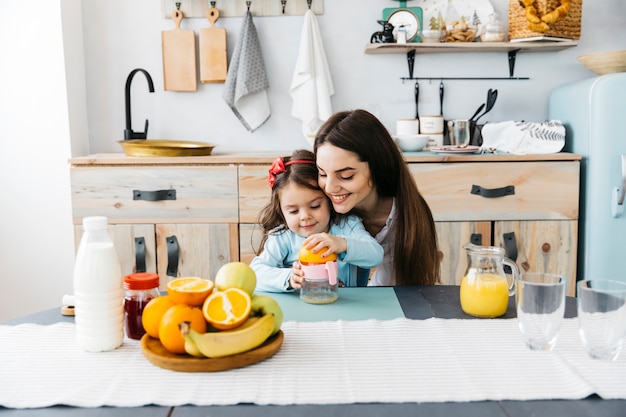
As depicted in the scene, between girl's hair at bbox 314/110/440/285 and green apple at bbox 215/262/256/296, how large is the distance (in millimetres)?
698

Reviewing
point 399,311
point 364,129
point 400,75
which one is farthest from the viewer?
point 400,75

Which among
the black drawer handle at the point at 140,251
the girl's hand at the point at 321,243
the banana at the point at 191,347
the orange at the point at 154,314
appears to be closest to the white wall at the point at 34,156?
the black drawer handle at the point at 140,251

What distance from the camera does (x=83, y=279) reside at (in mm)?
1019

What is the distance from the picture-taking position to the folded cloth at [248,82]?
296cm

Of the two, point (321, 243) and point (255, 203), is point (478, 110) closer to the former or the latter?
point (255, 203)

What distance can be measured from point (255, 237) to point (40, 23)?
1435mm

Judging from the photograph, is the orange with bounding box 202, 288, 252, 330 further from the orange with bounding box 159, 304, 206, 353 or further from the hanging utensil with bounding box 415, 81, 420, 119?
the hanging utensil with bounding box 415, 81, 420, 119

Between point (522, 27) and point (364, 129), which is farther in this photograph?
point (522, 27)

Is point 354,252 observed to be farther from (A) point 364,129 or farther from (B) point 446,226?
(B) point 446,226

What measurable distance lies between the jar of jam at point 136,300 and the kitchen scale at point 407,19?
2.22 metres

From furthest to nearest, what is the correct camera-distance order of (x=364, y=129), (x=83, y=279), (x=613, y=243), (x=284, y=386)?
(x=613, y=243)
(x=364, y=129)
(x=83, y=279)
(x=284, y=386)

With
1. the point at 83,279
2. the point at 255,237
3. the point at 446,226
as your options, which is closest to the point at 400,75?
the point at 446,226

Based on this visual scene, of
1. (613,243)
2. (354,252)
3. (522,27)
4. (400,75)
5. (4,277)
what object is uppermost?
(522,27)

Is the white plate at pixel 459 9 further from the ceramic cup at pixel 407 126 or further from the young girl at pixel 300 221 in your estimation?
the young girl at pixel 300 221
